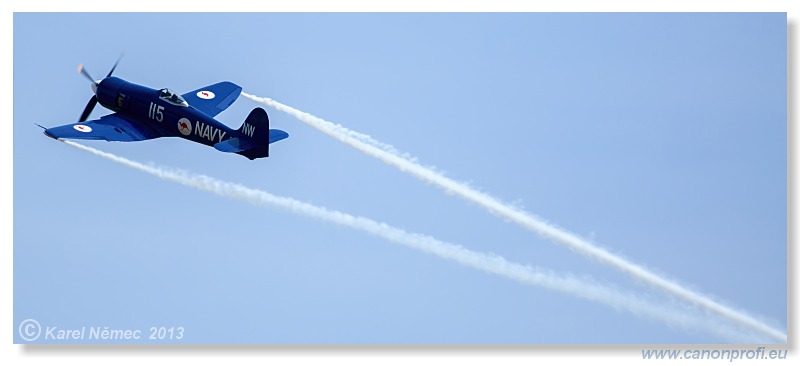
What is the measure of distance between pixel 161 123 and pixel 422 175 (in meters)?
7.23

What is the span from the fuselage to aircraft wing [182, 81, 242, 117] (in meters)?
1.88

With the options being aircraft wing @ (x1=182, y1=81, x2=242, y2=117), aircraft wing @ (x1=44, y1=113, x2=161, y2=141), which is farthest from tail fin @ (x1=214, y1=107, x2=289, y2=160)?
aircraft wing @ (x1=182, y1=81, x2=242, y2=117)

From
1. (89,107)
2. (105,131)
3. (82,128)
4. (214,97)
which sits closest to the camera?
(82,128)

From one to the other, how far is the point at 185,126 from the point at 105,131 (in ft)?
6.98

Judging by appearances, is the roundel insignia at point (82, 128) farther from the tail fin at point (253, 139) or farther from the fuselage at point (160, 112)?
the tail fin at point (253, 139)

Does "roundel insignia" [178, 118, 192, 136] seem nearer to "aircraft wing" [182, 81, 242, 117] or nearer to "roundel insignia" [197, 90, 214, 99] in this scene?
"aircraft wing" [182, 81, 242, 117]

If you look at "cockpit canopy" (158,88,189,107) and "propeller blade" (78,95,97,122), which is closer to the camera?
"cockpit canopy" (158,88,189,107)

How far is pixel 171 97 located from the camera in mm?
48094

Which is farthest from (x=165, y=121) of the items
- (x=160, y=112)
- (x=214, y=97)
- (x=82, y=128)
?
(x=214, y=97)

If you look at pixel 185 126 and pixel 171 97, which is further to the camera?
pixel 171 97

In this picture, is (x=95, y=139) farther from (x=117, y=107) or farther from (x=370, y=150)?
(x=370, y=150)

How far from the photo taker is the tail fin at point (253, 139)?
151ft

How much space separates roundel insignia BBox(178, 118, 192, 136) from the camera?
47.5 metres

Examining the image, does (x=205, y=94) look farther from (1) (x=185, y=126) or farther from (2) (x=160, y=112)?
(1) (x=185, y=126)
